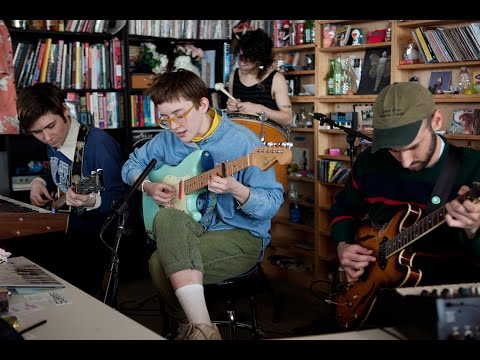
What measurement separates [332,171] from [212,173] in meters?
1.69

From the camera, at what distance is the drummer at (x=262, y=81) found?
150 inches

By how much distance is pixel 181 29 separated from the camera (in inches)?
179

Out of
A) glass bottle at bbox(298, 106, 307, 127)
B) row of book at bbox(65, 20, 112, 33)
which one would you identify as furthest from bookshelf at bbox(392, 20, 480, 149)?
row of book at bbox(65, 20, 112, 33)

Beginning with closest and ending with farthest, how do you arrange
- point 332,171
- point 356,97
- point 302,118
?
point 356,97, point 332,171, point 302,118

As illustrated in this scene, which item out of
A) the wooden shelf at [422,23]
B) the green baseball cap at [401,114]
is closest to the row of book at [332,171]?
the wooden shelf at [422,23]

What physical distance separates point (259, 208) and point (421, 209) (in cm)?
60

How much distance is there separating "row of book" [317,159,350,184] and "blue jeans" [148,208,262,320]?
1550mm

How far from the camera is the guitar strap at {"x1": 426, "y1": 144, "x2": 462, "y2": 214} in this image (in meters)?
1.79

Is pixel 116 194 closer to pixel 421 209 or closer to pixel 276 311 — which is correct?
pixel 276 311

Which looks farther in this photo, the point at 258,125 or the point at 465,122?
the point at 258,125

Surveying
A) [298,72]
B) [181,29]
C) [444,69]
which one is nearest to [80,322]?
[444,69]

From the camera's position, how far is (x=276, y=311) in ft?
11.0

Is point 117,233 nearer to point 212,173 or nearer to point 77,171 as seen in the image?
point 212,173
